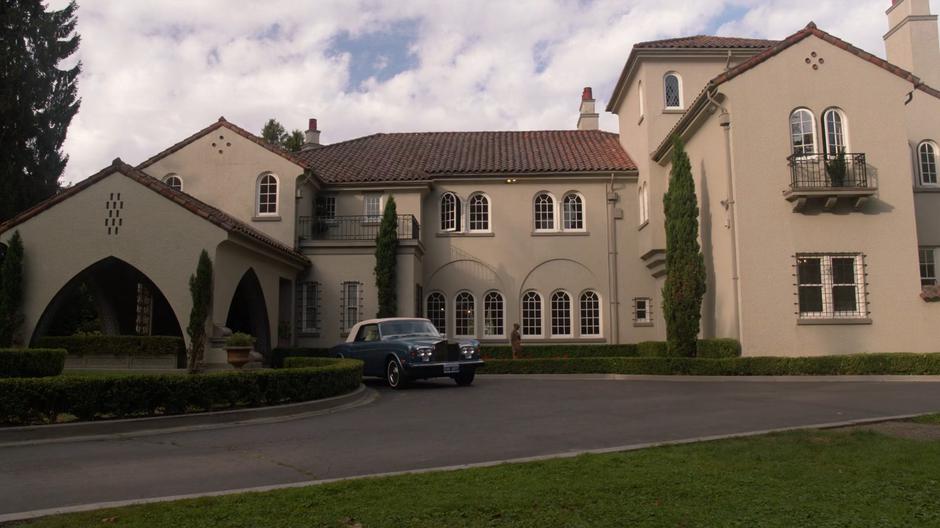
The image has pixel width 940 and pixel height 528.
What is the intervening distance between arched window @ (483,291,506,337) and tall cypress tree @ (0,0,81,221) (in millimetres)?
20529

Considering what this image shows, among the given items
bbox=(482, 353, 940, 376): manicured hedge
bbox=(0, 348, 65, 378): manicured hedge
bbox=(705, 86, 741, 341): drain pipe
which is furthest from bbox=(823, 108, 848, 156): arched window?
bbox=(0, 348, 65, 378): manicured hedge

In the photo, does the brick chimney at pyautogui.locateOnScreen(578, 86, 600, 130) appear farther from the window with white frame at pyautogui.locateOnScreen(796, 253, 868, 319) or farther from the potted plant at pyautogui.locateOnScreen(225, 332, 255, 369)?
the potted plant at pyautogui.locateOnScreen(225, 332, 255, 369)

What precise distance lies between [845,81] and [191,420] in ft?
61.9

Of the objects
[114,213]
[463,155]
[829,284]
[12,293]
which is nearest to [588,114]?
[463,155]

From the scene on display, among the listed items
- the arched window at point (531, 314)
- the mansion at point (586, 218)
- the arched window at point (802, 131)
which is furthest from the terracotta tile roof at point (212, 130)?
the arched window at point (802, 131)

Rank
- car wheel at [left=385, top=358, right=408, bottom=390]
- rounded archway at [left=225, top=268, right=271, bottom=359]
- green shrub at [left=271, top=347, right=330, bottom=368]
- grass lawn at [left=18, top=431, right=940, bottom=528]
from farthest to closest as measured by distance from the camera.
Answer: green shrub at [left=271, top=347, right=330, bottom=368] → rounded archway at [left=225, top=268, right=271, bottom=359] → car wheel at [left=385, top=358, right=408, bottom=390] → grass lawn at [left=18, top=431, right=940, bottom=528]

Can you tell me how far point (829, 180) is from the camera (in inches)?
742

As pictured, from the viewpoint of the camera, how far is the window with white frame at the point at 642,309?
26.4 meters

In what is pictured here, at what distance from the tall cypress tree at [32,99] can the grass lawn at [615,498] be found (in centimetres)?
2969

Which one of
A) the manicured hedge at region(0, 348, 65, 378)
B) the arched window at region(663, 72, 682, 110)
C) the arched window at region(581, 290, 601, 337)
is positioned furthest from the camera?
the arched window at region(581, 290, 601, 337)

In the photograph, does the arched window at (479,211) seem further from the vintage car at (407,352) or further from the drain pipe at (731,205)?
the drain pipe at (731,205)

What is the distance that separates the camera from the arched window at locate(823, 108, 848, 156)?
19.5 meters

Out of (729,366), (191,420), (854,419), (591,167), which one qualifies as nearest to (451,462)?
(191,420)

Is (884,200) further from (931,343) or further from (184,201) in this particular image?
(184,201)
